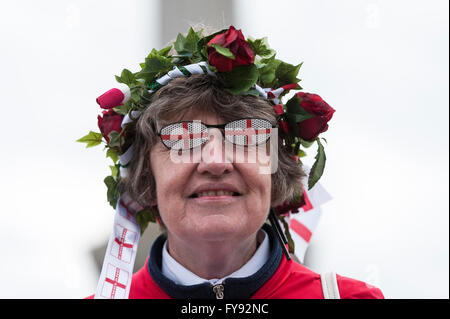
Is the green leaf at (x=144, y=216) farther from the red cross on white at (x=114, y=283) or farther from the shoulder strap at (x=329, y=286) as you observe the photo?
the shoulder strap at (x=329, y=286)

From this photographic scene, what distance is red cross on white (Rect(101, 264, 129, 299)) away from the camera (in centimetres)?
322

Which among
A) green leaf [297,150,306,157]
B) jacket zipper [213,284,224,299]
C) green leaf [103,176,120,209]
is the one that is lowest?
jacket zipper [213,284,224,299]

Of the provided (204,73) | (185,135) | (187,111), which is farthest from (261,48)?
(185,135)

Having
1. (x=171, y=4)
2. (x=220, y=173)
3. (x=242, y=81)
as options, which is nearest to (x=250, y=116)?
(x=242, y=81)

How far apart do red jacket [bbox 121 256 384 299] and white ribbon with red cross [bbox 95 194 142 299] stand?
0.15 m

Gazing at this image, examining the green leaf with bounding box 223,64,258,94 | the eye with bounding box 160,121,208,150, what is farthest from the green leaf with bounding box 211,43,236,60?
the eye with bounding box 160,121,208,150

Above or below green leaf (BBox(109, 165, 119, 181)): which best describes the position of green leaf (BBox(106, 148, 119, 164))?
above

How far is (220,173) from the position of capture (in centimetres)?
309

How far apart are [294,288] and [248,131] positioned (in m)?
0.94

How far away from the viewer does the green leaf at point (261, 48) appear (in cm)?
345

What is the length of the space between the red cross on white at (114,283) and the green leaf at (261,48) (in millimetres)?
1509

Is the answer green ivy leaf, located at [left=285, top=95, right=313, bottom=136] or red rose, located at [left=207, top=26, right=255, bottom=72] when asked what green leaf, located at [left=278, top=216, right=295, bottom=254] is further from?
red rose, located at [left=207, top=26, right=255, bottom=72]

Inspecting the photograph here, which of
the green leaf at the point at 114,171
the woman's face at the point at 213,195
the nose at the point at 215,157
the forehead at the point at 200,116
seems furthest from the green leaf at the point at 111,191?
the nose at the point at 215,157
